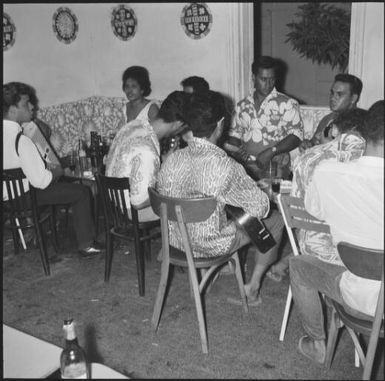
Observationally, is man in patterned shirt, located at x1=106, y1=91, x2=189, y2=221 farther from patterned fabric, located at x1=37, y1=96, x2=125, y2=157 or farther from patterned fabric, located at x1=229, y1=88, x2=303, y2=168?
patterned fabric, located at x1=37, y1=96, x2=125, y2=157

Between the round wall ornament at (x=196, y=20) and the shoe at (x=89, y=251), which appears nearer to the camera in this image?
the shoe at (x=89, y=251)

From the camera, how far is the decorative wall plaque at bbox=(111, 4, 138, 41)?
5391 mm

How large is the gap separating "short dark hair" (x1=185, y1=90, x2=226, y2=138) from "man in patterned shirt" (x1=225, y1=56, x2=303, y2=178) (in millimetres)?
1273

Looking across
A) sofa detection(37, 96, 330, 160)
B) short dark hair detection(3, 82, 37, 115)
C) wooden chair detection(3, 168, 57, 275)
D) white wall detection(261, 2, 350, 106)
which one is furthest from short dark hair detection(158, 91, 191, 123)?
white wall detection(261, 2, 350, 106)

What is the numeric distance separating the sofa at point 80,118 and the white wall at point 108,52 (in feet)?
0.29

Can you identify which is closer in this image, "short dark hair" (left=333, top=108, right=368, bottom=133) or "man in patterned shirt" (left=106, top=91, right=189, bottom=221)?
"short dark hair" (left=333, top=108, right=368, bottom=133)

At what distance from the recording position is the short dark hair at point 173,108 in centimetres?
307

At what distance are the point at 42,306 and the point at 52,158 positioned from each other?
1207 mm

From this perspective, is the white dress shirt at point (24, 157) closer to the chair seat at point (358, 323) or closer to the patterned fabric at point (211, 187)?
the patterned fabric at point (211, 187)

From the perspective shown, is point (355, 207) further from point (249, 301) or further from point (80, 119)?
point (80, 119)

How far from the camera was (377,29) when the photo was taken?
4.00 meters

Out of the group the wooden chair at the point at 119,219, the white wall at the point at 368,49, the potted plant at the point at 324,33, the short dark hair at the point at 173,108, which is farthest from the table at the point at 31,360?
the potted plant at the point at 324,33

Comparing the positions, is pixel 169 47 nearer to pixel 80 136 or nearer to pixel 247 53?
pixel 247 53

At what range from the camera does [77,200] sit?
3.87 m
